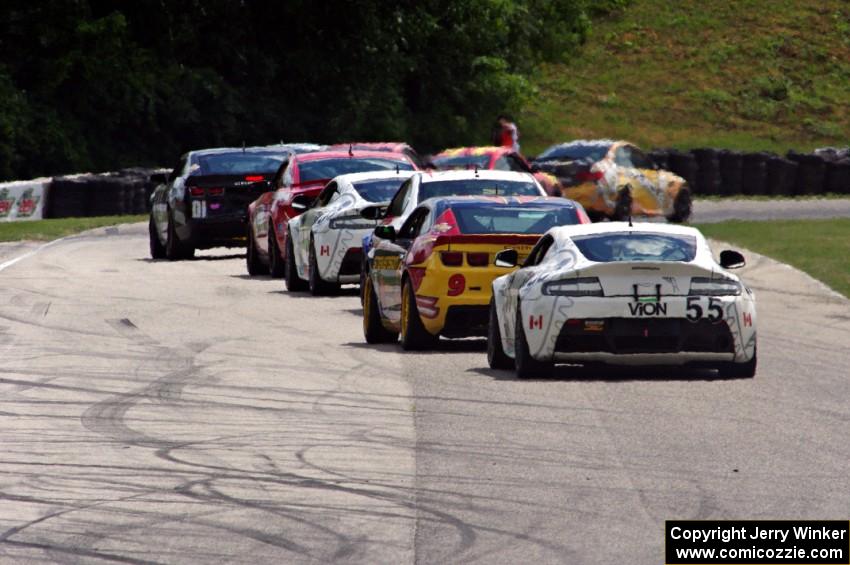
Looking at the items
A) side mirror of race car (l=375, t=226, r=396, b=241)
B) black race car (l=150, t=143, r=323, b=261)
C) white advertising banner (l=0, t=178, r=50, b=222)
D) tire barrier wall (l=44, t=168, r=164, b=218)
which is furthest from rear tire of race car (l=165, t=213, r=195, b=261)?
tire barrier wall (l=44, t=168, r=164, b=218)

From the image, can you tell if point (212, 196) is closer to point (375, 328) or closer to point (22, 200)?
point (375, 328)

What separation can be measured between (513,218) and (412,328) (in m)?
1.29

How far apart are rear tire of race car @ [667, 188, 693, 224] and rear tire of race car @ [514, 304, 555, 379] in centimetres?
2119

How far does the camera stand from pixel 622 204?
34594 millimetres

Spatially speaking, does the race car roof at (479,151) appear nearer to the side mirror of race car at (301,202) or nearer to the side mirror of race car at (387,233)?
the side mirror of race car at (301,202)

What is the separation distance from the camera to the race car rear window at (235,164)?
95.2 ft

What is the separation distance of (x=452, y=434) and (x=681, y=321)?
2.84m

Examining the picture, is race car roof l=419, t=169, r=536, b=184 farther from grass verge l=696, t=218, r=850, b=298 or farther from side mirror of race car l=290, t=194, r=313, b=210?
grass verge l=696, t=218, r=850, b=298

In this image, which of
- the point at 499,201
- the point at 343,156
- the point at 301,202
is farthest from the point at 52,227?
the point at 499,201

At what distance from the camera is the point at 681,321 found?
14352 mm

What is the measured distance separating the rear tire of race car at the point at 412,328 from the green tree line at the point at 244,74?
32537 millimetres

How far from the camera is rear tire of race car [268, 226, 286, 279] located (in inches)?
1010

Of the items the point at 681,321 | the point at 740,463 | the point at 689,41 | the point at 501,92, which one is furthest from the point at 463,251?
the point at 689,41

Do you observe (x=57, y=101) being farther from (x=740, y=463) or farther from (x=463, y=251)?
(x=740, y=463)
